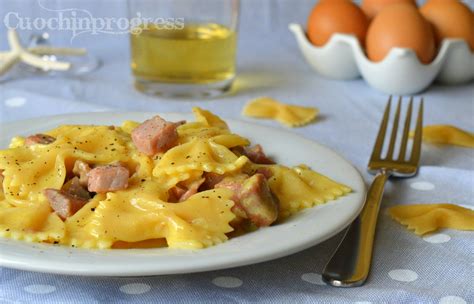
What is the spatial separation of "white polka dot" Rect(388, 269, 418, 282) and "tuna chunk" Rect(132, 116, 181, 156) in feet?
1.48

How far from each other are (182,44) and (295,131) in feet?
1.44

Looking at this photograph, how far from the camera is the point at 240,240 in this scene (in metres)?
1.34

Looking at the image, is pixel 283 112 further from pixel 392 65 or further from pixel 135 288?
pixel 135 288

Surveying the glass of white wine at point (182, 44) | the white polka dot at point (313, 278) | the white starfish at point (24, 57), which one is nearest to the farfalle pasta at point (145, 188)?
the white polka dot at point (313, 278)

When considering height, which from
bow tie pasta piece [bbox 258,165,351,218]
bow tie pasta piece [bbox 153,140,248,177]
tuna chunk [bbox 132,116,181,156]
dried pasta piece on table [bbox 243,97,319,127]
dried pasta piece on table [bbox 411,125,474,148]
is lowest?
dried pasta piece on table [bbox 243,97,319,127]

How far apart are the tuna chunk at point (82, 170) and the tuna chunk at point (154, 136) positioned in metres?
0.10

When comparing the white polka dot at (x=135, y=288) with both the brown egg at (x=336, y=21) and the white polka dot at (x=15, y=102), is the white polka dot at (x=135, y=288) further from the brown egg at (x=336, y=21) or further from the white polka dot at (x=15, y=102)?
the brown egg at (x=336, y=21)

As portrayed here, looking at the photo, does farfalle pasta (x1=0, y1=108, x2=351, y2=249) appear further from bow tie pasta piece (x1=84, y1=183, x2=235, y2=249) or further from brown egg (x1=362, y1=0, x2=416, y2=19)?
brown egg (x1=362, y1=0, x2=416, y2=19)

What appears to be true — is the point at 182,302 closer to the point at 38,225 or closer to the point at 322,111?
the point at 38,225

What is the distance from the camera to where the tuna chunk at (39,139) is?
5.33ft

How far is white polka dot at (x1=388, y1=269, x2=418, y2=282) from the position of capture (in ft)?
4.73

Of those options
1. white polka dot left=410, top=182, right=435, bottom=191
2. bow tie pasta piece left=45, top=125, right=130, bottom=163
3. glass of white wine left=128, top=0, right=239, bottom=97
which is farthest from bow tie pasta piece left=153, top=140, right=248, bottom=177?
glass of white wine left=128, top=0, right=239, bottom=97

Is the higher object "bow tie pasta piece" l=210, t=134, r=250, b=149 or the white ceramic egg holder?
"bow tie pasta piece" l=210, t=134, r=250, b=149

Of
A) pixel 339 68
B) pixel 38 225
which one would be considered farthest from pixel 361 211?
pixel 339 68
